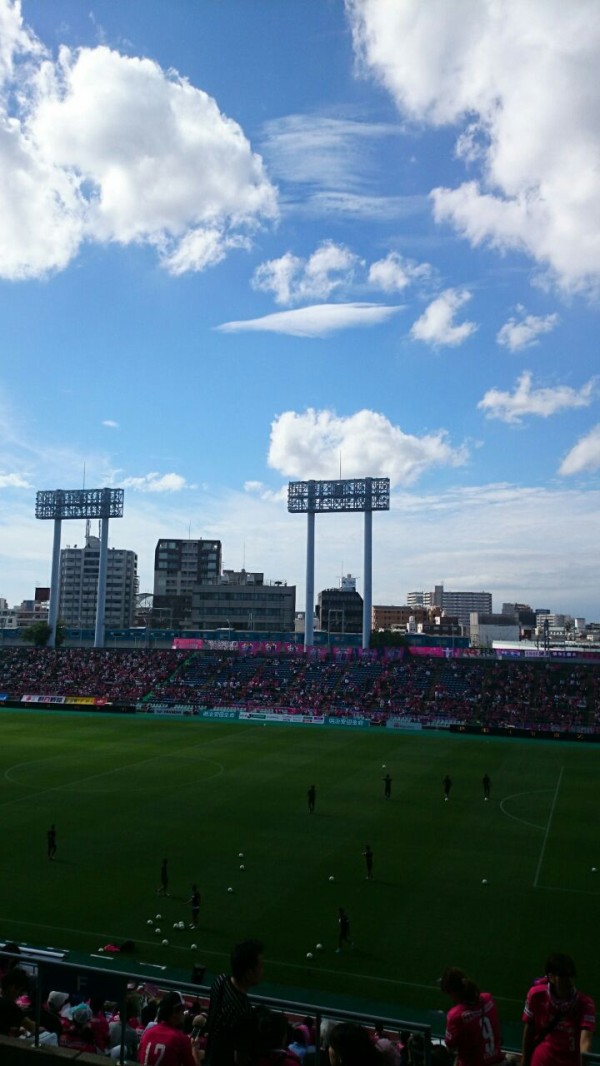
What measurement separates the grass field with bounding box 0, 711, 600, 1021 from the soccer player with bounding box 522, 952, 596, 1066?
11796 millimetres

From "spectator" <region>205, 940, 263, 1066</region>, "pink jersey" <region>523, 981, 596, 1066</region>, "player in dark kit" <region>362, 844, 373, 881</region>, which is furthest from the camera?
"player in dark kit" <region>362, 844, 373, 881</region>

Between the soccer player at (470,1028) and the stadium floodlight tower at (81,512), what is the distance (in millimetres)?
88949

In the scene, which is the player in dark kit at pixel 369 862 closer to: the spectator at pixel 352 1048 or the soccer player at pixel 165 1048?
the soccer player at pixel 165 1048

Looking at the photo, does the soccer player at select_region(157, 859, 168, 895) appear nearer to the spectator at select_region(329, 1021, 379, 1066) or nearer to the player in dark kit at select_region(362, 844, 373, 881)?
the player in dark kit at select_region(362, 844, 373, 881)

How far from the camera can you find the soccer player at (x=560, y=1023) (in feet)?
20.4

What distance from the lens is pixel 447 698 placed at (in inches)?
2756

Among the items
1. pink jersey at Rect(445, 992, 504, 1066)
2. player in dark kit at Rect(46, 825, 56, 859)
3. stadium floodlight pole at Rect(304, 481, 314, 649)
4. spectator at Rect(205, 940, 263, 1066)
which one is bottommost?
player in dark kit at Rect(46, 825, 56, 859)

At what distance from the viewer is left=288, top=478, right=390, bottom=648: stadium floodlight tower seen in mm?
84625

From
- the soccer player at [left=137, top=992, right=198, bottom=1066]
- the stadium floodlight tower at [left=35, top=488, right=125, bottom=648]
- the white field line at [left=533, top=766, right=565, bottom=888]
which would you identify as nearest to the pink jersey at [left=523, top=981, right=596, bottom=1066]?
the soccer player at [left=137, top=992, right=198, bottom=1066]

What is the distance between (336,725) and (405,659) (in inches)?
711

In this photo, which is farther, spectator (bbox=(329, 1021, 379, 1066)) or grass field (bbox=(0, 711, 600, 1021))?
grass field (bbox=(0, 711, 600, 1021))

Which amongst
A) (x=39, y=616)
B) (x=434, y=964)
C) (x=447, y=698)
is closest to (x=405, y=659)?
(x=447, y=698)

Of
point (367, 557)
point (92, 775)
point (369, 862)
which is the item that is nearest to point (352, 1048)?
point (369, 862)

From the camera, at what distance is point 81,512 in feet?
313
